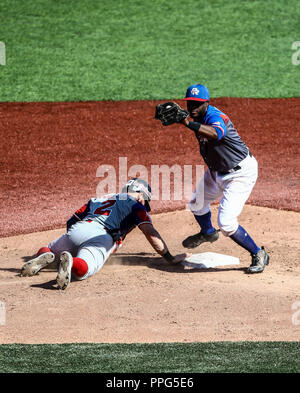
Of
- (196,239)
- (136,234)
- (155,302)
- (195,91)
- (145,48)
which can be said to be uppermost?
(145,48)

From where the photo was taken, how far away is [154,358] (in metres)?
4.61

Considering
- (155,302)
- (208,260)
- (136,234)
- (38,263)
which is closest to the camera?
(155,302)

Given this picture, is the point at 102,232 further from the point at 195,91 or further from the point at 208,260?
the point at 195,91

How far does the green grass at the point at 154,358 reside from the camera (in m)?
4.41

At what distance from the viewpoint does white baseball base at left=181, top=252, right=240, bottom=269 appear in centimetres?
673

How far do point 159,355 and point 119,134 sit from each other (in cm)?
756

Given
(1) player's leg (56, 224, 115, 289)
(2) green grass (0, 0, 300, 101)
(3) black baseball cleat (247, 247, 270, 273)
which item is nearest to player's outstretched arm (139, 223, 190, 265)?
(1) player's leg (56, 224, 115, 289)

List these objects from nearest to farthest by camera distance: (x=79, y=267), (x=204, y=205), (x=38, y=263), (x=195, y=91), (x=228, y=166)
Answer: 1. (x=79, y=267)
2. (x=38, y=263)
3. (x=195, y=91)
4. (x=228, y=166)
5. (x=204, y=205)

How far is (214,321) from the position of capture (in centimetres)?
536

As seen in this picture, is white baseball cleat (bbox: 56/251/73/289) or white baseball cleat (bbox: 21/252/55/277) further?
white baseball cleat (bbox: 21/252/55/277)

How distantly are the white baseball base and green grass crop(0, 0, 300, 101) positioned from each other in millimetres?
7203

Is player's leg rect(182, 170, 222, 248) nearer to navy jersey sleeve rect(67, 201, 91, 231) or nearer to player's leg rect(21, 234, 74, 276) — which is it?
navy jersey sleeve rect(67, 201, 91, 231)

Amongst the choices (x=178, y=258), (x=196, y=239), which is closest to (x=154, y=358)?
(x=178, y=258)

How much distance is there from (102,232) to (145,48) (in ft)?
32.9
